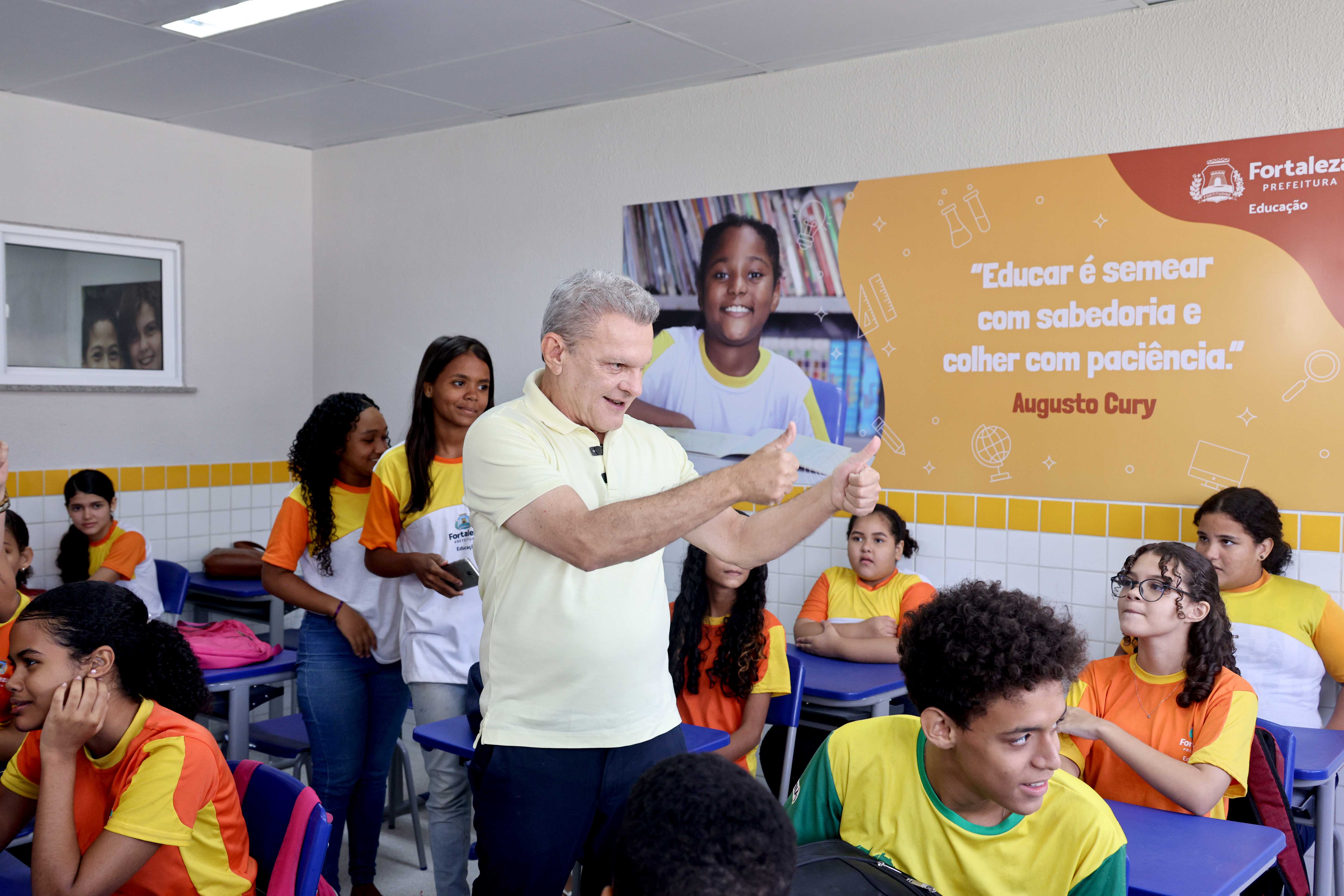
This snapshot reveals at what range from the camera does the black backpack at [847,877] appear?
4.20ft

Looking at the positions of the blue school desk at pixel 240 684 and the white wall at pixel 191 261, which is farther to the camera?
the white wall at pixel 191 261

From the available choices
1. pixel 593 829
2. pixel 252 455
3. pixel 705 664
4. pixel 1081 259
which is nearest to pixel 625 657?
pixel 593 829

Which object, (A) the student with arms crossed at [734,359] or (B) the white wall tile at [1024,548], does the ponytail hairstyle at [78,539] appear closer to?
(A) the student with arms crossed at [734,359]

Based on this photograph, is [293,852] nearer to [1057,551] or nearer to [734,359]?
[1057,551]

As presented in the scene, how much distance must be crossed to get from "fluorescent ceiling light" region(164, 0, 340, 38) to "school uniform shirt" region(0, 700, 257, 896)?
2.41 meters

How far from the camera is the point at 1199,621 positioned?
232cm

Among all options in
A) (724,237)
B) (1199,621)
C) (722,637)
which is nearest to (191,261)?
(724,237)

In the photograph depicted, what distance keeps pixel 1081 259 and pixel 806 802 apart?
250 cm

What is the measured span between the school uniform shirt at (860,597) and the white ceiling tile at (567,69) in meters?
1.94

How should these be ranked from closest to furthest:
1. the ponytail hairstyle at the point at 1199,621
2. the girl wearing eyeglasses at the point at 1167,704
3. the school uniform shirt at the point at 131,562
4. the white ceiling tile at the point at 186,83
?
the girl wearing eyeglasses at the point at 1167,704 < the ponytail hairstyle at the point at 1199,621 < the white ceiling tile at the point at 186,83 < the school uniform shirt at the point at 131,562

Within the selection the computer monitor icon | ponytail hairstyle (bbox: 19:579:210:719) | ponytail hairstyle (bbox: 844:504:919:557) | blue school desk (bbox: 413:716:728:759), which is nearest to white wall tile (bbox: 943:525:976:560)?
ponytail hairstyle (bbox: 844:504:919:557)

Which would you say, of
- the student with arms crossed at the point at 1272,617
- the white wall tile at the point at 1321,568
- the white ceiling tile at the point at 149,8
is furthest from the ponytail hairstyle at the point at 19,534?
the white wall tile at the point at 1321,568

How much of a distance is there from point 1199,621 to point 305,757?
2.68 m

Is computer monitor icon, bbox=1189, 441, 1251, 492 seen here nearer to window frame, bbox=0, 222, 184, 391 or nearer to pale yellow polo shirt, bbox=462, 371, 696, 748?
pale yellow polo shirt, bbox=462, 371, 696, 748
